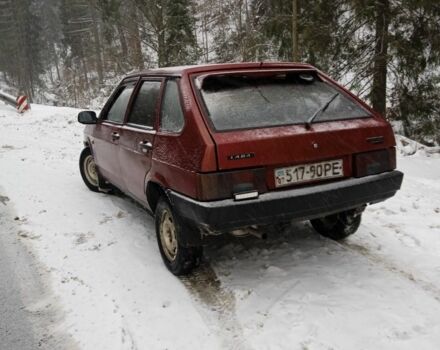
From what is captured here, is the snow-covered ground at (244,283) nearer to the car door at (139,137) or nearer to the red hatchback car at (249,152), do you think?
the red hatchback car at (249,152)

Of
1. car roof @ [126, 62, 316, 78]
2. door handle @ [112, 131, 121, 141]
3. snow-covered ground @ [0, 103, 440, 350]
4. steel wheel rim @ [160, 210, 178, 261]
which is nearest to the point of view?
snow-covered ground @ [0, 103, 440, 350]

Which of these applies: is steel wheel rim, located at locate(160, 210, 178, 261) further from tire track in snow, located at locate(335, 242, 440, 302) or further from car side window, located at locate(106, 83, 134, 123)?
tire track in snow, located at locate(335, 242, 440, 302)

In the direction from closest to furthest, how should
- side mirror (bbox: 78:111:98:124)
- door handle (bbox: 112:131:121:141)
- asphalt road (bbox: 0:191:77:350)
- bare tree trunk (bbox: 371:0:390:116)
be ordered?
asphalt road (bbox: 0:191:77:350)
door handle (bbox: 112:131:121:141)
side mirror (bbox: 78:111:98:124)
bare tree trunk (bbox: 371:0:390:116)

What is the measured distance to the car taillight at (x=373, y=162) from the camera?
3629 mm

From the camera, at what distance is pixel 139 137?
4.30 meters

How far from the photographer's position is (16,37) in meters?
Answer: 53.7

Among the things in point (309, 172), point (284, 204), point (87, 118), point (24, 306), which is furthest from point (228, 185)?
point (87, 118)

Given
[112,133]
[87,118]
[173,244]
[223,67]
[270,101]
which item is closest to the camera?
[270,101]

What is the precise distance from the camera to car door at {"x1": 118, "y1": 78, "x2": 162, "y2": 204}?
13.5 ft

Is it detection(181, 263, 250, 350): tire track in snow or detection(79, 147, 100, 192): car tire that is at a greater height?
detection(79, 147, 100, 192): car tire

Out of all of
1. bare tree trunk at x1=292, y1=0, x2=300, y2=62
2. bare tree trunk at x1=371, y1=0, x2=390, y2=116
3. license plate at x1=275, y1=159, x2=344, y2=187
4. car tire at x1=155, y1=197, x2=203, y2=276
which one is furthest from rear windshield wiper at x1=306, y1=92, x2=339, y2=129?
bare tree trunk at x1=292, y1=0, x2=300, y2=62

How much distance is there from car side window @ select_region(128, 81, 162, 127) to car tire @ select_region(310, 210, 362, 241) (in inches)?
78.4

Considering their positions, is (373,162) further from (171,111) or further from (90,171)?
(90,171)

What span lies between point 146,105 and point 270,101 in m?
1.35
